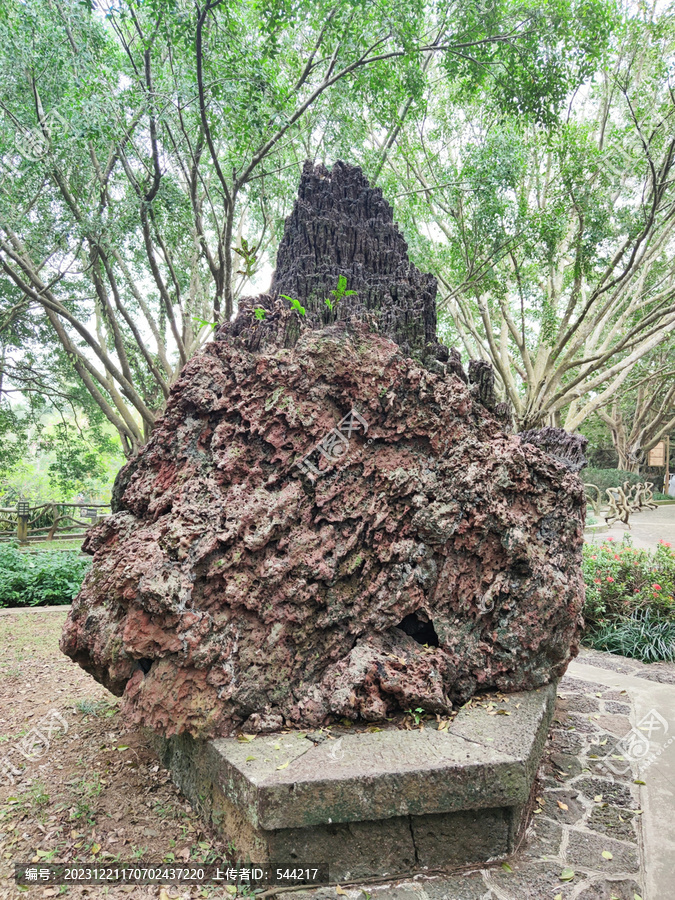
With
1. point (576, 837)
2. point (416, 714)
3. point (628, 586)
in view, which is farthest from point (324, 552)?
point (628, 586)

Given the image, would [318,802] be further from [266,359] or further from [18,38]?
[18,38]

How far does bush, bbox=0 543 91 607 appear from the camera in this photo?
26.5 ft

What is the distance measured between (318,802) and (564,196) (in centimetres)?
1011

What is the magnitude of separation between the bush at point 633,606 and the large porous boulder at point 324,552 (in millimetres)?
2925

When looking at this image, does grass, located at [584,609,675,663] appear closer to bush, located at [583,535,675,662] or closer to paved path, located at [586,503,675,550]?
bush, located at [583,535,675,662]

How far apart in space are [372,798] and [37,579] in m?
7.75

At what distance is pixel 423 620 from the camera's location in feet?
10.8

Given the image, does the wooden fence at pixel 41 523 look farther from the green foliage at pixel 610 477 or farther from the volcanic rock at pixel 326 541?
the green foliage at pixel 610 477

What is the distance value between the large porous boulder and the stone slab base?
0.89ft

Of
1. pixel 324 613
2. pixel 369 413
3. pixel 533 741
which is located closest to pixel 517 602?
pixel 533 741

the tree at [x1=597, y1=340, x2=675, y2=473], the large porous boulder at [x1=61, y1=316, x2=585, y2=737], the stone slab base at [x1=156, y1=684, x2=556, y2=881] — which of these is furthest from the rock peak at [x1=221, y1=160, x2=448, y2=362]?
the tree at [x1=597, y1=340, x2=675, y2=473]

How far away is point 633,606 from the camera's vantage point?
6.33m

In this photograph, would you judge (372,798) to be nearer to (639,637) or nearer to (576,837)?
(576,837)

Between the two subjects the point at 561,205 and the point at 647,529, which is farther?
the point at 647,529
